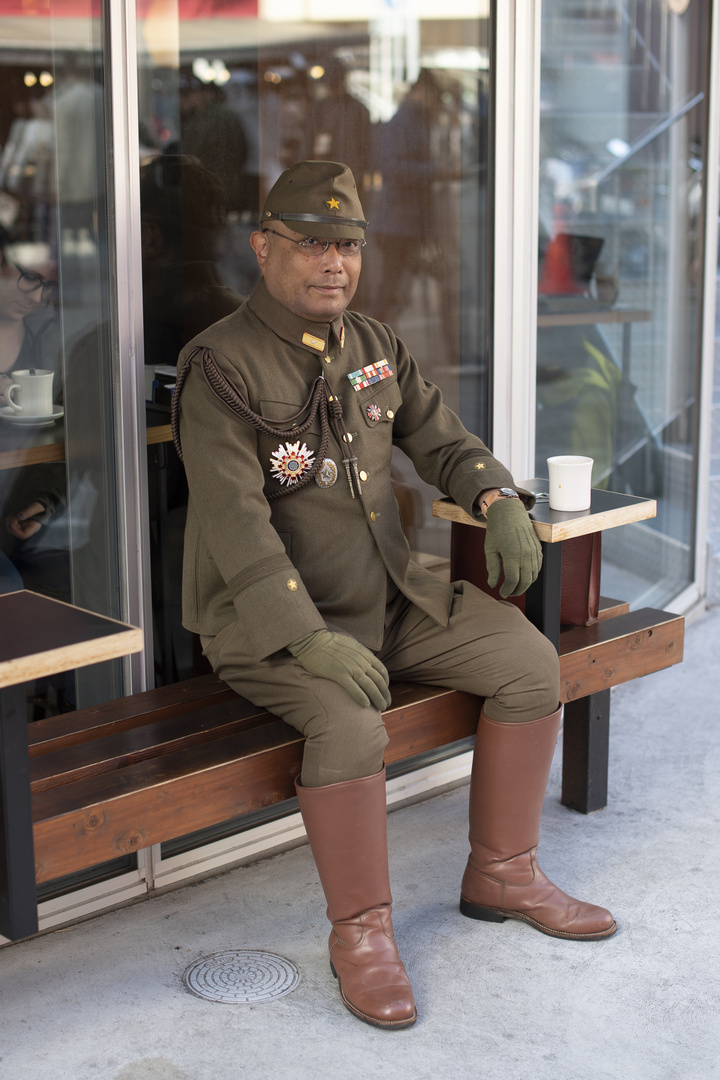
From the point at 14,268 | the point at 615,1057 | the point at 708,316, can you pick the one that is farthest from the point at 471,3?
the point at 615,1057

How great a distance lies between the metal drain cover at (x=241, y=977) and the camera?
7.17 ft

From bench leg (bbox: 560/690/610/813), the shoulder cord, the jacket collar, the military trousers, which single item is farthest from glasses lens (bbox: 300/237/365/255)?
bench leg (bbox: 560/690/610/813)

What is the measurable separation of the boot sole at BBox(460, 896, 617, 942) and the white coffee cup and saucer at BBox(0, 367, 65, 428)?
133 cm

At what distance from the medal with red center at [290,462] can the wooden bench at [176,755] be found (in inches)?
18.6

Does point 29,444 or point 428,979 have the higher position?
point 29,444

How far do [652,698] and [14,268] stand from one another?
242 cm

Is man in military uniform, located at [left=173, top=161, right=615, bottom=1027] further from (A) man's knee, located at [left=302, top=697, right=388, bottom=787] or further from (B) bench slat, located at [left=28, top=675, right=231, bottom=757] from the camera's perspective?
(B) bench slat, located at [left=28, top=675, right=231, bottom=757]

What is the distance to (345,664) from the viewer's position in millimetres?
2062

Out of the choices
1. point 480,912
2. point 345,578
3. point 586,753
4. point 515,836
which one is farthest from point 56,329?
point 586,753

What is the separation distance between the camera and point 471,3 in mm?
2930

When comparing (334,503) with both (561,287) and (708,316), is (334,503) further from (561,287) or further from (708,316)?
(708,316)

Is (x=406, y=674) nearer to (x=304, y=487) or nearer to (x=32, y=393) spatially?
(x=304, y=487)

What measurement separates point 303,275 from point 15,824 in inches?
44.8

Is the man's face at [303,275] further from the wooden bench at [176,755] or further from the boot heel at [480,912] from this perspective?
the boot heel at [480,912]
